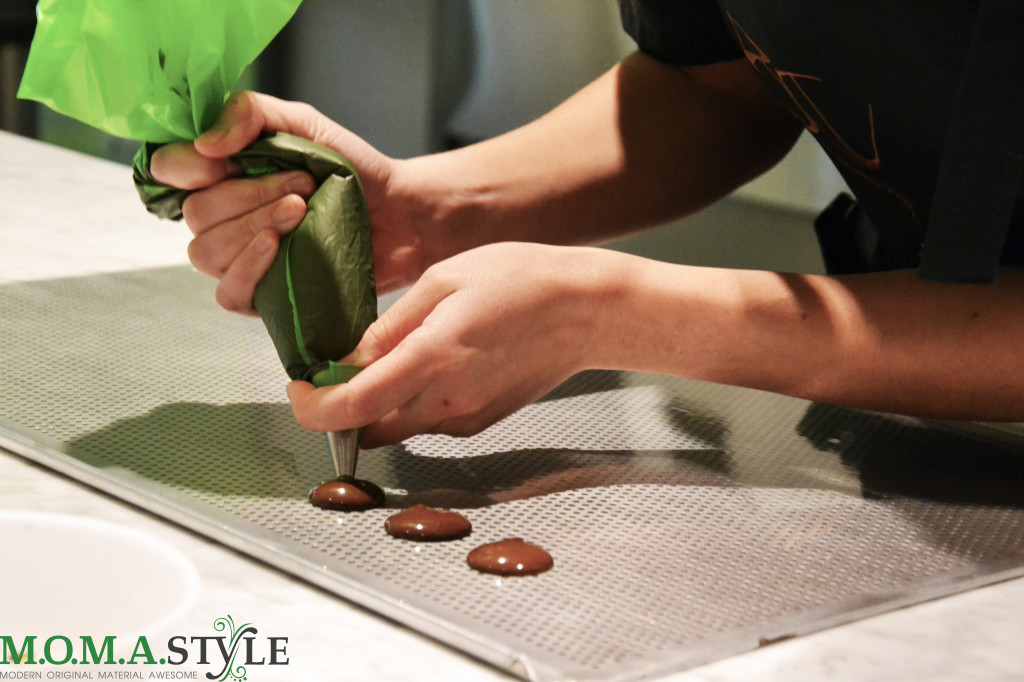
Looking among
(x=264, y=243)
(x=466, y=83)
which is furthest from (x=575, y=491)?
(x=466, y=83)

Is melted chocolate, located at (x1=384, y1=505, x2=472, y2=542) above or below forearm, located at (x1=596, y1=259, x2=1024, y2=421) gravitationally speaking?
below

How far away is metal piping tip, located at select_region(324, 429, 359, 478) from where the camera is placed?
66 centimetres

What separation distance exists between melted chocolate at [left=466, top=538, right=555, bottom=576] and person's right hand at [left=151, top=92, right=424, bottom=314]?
25 centimetres

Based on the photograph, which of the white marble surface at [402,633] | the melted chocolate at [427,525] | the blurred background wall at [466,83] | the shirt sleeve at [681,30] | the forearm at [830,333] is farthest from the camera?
the blurred background wall at [466,83]

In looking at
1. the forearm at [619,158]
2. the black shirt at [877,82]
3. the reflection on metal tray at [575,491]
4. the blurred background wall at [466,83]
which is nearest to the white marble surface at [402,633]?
the reflection on metal tray at [575,491]

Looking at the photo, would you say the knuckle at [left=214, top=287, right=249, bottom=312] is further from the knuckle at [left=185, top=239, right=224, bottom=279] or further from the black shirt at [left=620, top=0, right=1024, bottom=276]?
the black shirt at [left=620, top=0, right=1024, bottom=276]

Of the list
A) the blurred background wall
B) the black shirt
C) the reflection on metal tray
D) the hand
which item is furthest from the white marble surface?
the blurred background wall

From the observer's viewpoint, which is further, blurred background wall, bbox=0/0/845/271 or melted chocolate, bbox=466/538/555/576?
blurred background wall, bbox=0/0/845/271

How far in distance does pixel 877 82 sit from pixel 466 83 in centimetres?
146

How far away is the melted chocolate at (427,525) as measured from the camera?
590mm

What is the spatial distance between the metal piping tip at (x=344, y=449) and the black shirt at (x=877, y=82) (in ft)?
1.20

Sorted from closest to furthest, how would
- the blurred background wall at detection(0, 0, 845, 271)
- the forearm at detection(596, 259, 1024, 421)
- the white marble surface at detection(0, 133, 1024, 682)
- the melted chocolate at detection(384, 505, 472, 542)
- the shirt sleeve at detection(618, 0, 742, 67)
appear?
the white marble surface at detection(0, 133, 1024, 682), the melted chocolate at detection(384, 505, 472, 542), the forearm at detection(596, 259, 1024, 421), the shirt sleeve at detection(618, 0, 742, 67), the blurred background wall at detection(0, 0, 845, 271)

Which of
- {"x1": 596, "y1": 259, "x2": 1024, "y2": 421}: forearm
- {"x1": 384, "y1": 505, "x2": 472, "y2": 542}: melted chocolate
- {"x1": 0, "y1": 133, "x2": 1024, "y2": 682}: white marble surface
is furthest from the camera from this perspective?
{"x1": 596, "y1": 259, "x2": 1024, "y2": 421}: forearm

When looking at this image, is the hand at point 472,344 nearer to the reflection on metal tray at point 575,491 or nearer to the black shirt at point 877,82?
the reflection on metal tray at point 575,491
